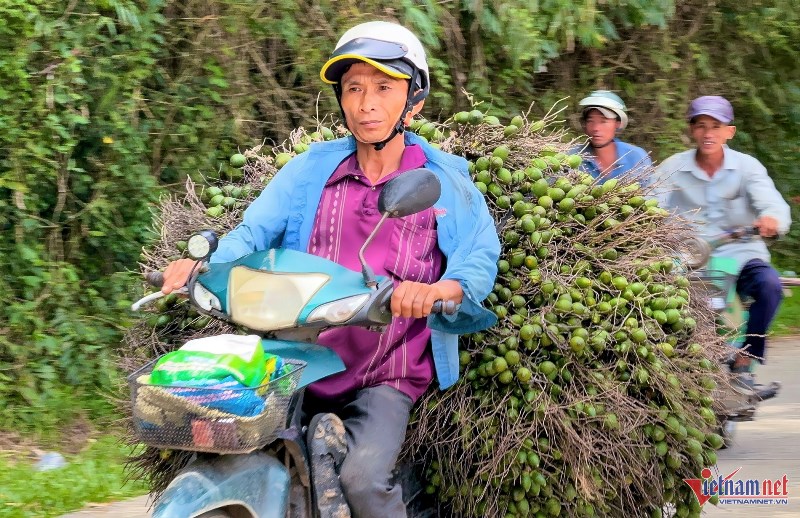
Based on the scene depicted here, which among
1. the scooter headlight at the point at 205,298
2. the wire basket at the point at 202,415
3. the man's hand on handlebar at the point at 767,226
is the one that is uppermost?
the scooter headlight at the point at 205,298

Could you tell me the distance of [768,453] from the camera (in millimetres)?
5711

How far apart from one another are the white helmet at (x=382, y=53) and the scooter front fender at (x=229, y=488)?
1231 millimetres

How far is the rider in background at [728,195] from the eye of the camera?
575 cm

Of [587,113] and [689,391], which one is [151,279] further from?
[587,113]

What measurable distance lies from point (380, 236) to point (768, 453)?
11.0 feet

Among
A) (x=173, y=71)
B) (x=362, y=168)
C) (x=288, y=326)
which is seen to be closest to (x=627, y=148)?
(x=173, y=71)

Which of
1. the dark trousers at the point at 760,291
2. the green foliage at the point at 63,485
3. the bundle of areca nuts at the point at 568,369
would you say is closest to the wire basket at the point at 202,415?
the bundle of areca nuts at the point at 568,369

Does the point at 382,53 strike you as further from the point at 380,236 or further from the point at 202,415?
the point at 202,415

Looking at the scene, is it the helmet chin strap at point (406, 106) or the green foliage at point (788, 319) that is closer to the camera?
the helmet chin strap at point (406, 106)

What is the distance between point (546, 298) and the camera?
339 cm

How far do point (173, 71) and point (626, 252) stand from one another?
363 centimetres

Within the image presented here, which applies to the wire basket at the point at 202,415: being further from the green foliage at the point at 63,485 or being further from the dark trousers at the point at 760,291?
the dark trousers at the point at 760,291

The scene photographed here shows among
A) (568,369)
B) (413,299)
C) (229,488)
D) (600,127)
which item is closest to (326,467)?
(229,488)

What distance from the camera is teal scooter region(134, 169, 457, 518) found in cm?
251
